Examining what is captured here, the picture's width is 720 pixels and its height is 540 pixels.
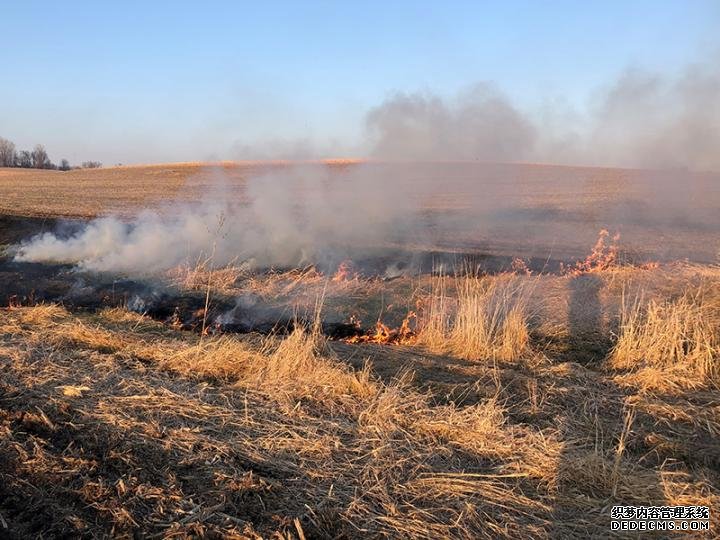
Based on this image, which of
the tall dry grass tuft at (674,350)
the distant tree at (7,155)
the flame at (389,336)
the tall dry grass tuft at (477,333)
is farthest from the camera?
the distant tree at (7,155)

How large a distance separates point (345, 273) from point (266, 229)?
3.63 m

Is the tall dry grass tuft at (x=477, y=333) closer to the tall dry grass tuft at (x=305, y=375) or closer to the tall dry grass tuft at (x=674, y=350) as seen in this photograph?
the tall dry grass tuft at (x=674, y=350)

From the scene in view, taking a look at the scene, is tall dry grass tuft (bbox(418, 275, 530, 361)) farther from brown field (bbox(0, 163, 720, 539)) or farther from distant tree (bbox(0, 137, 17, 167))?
distant tree (bbox(0, 137, 17, 167))

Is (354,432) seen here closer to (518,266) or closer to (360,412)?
(360,412)

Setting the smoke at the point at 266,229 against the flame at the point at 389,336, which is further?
the smoke at the point at 266,229

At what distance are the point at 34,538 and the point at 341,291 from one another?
667 cm

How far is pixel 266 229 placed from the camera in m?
12.7

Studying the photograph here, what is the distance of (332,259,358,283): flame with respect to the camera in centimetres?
948

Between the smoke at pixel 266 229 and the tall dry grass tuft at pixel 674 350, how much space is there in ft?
21.1

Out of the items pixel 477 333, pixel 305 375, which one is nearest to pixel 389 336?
pixel 477 333

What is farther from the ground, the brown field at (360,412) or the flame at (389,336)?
the brown field at (360,412)

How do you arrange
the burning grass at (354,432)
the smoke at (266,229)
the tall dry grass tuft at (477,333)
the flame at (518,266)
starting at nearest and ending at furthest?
the burning grass at (354,432), the tall dry grass tuft at (477,333), the flame at (518,266), the smoke at (266,229)

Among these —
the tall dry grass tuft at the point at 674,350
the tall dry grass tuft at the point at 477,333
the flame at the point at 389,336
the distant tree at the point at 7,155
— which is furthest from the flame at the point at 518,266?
the distant tree at the point at 7,155

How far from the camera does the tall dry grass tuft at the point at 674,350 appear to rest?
485 centimetres
